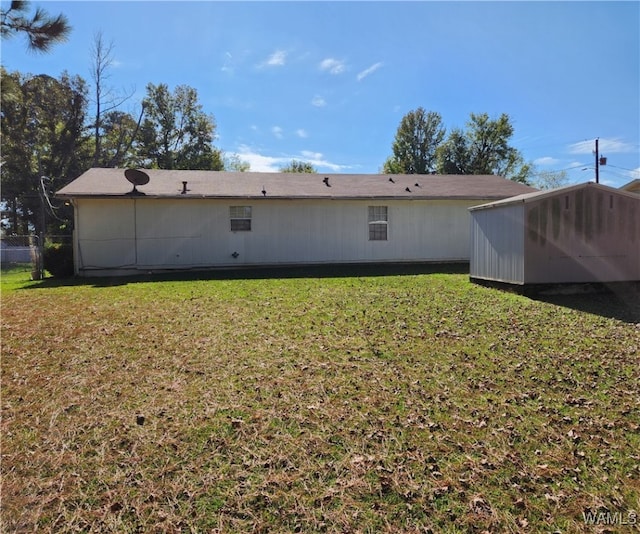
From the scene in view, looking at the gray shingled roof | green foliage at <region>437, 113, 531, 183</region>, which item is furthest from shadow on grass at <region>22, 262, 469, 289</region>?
green foliage at <region>437, 113, 531, 183</region>

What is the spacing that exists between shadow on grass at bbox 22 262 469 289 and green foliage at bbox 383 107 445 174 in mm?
28480

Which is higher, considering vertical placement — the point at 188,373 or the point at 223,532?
the point at 188,373

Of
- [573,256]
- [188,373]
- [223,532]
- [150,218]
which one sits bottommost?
[223,532]

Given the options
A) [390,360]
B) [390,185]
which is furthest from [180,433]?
[390,185]

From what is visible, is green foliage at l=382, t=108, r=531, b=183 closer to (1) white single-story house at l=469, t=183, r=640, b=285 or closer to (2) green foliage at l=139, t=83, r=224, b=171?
(2) green foliage at l=139, t=83, r=224, b=171

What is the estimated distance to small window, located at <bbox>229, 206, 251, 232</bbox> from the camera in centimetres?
1234

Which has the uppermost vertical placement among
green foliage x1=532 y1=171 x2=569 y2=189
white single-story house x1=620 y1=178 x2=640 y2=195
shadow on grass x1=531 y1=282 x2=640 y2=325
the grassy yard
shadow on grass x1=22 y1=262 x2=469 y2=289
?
green foliage x1=532 y1=171 x2=569 y2=189

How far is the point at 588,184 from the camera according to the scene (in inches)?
302

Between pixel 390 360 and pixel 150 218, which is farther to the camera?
pixel 150 218

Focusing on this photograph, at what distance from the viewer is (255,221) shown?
12461mm

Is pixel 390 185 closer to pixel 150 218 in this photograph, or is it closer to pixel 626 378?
pixel 150 218

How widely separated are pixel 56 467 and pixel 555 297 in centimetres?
861

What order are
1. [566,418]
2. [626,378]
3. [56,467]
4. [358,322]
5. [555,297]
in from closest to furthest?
[56,467] → [566,418] → [626,378] → [358,322] → [555,297]

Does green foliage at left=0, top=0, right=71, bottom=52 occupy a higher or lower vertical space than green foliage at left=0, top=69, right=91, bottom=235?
lower
